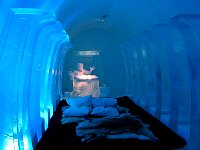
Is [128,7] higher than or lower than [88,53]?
higher

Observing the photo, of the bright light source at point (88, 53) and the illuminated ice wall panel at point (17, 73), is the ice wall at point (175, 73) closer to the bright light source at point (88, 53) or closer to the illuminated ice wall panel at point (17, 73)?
the illuminated ice wall panel at point (17, 73)

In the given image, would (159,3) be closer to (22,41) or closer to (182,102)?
(182,102)

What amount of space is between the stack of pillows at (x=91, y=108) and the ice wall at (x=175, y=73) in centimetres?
125

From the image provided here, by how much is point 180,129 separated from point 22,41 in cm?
411

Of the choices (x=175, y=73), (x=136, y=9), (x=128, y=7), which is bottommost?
(x=175, y=73)

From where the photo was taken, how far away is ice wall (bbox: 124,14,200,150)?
6.05 meters

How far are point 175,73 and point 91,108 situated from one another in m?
3.34

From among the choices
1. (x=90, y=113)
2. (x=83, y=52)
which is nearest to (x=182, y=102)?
(x=90, y=113)

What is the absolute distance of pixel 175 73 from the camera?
295 inches

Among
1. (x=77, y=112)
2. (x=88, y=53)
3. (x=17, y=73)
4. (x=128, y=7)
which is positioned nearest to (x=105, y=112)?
(x=77, y=112)

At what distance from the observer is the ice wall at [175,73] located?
6.05m

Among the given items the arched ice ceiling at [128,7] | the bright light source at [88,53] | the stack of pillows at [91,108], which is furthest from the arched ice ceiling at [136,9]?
the bright light source at [88,53]

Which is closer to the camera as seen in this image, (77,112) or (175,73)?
(175,73)

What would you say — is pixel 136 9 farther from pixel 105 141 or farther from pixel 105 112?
pixel 105 141
